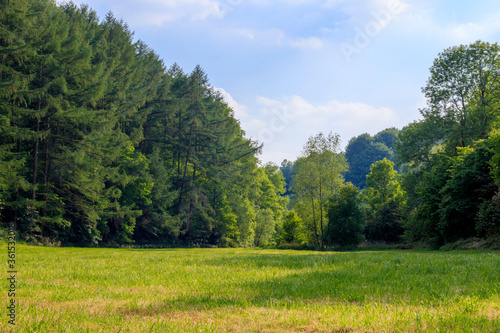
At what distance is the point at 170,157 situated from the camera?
52094mm

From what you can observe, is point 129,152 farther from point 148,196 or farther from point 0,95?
point 0,95

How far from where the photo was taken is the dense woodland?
28.2 meters

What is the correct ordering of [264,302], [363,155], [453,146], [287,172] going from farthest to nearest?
1. [287,172]
2. [363,155]
3. [453,146]
4. [264,302]

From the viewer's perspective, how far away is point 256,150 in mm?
56438

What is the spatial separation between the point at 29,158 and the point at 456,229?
38641mm

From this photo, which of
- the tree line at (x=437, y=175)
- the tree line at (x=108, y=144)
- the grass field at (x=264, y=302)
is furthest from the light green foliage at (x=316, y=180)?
the grass field at (x=264, y=302)

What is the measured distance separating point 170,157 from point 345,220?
28.9 m

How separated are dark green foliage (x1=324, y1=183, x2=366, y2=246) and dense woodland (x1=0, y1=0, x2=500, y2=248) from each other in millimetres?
138

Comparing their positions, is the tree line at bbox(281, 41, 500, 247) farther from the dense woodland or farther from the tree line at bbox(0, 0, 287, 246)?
the tree line at bbox(0, 0, 287, 246)

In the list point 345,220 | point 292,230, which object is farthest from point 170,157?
point 345,220

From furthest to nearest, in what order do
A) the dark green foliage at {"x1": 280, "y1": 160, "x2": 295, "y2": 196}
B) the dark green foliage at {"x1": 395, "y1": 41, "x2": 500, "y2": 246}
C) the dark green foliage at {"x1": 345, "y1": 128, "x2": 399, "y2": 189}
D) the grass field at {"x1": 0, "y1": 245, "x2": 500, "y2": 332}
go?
the dark green foliage at {"x1": 280, "y1": 160, "x2": 295, "y2": 196} < the dark green foliage at {"x1": 345, "y1": 128, "x2": 399, "y2": 189} < the dark green foliage at {"x1": 395, "y1": 41, "x2": 500, "y2": 246} < the grass field at {"x1": 0, "y1": 245, "x2": 500, "y2": 332}

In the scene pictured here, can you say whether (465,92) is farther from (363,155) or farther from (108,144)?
(363,155)

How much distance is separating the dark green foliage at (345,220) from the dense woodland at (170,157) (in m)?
0.14

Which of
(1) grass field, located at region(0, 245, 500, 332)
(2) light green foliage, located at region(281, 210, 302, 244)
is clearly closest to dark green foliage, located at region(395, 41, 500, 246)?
(2) light green foliage, located at region(281, 210, 302, 244)
